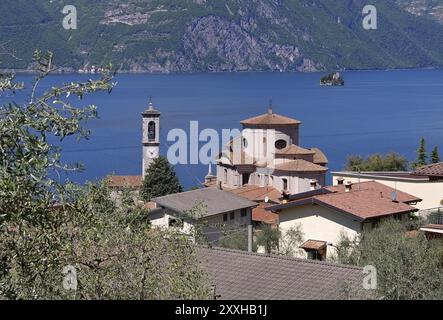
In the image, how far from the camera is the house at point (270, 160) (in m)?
38.3

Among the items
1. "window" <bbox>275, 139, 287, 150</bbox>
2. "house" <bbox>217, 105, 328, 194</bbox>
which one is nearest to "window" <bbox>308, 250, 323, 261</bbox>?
"house" <bbox>217, 105, 328, 194</bbox>

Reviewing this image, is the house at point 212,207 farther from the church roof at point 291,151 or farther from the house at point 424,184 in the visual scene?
the church roof at point 291,151

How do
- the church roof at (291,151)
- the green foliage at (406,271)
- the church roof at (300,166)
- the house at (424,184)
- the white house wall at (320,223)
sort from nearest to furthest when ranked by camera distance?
1. the green foliage at (406,271)
2. the white house wall at (320,223)
3. the house at (424,184)
4. the church roof at (300,166)
5. the church roof at (291,151)

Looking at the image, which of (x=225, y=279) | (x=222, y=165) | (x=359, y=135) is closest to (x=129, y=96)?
(x=359, y=135)

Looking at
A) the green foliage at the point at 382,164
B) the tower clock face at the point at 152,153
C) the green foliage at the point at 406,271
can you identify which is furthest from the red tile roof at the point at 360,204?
the tower clock face at the point at 152,153

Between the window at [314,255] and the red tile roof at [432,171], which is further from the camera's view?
the red tile roof at [432,171]

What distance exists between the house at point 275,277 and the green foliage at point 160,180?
95.0 ft

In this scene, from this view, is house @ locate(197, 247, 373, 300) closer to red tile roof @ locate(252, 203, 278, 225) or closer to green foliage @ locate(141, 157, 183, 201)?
red tile roof @ locate(252, 203, 278, 225)

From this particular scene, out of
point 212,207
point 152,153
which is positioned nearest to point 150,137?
point 152,153

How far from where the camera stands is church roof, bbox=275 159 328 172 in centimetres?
3795

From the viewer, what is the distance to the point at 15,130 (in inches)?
253

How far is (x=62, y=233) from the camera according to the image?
6.62 metres

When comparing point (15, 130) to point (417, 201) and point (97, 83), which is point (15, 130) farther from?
point (417, 201)

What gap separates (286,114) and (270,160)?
7221 centimetres
